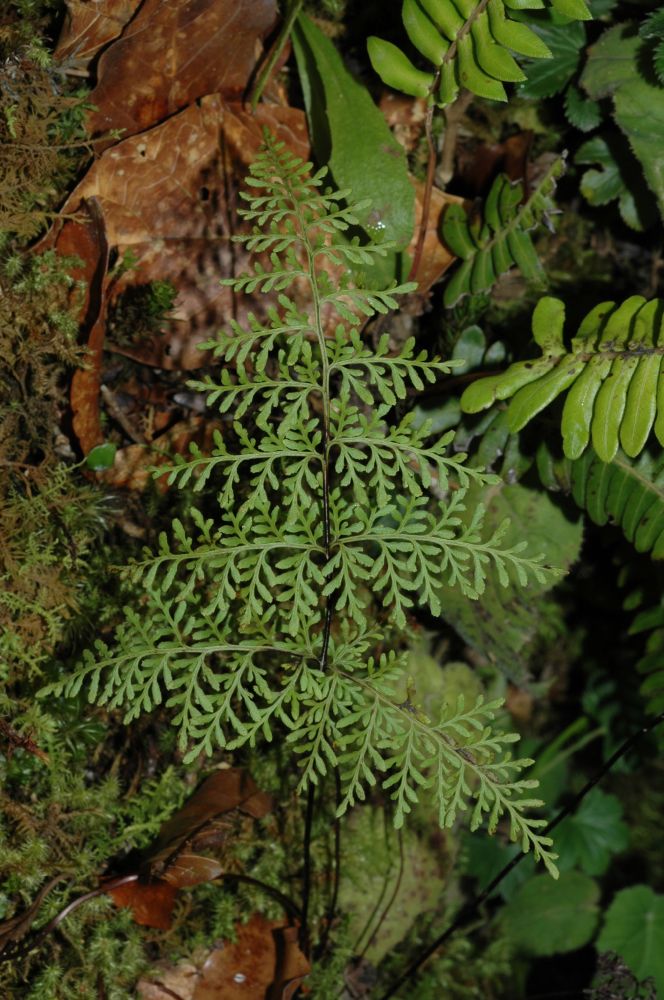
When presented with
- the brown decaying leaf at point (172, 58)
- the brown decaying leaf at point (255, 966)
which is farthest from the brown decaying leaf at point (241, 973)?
the brown decaying leaf at point (172, 58)

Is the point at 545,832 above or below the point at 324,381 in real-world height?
below

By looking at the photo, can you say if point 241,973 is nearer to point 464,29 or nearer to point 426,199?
point 426,199

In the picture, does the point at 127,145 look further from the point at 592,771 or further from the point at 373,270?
the point at 592,771

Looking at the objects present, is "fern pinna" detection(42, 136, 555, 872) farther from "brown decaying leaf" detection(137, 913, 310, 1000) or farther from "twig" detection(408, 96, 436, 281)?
"brown decaying leaf" detection(137, 913, 310, 1000)

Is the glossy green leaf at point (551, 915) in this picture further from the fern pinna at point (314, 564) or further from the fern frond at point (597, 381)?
the fern frond at point (597, 381)

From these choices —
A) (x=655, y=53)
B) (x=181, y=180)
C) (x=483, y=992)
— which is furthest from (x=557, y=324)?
(x=483, y=992)

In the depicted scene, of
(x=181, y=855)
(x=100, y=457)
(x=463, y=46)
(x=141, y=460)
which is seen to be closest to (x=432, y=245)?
(x=463, y=46)
